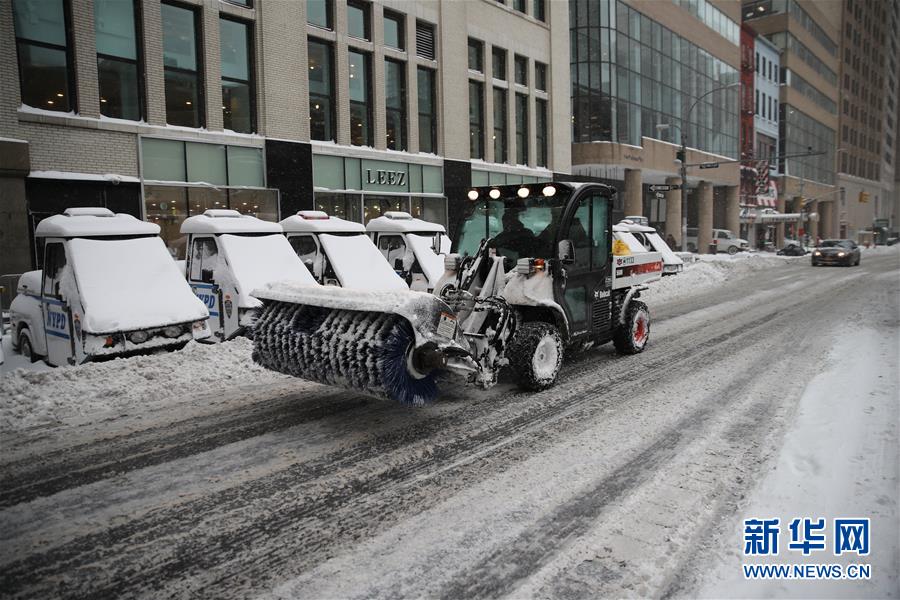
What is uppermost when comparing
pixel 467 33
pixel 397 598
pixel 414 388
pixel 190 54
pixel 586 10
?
pixel 586 10

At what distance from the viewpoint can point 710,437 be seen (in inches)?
226

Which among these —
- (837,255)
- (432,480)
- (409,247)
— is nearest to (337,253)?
(409,247)

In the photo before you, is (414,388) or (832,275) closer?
(414,388)

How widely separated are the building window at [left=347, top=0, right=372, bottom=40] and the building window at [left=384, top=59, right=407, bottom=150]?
4.16ft

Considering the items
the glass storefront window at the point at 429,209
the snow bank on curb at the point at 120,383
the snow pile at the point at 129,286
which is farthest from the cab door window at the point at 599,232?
the glass storefront window at the point at 429,209

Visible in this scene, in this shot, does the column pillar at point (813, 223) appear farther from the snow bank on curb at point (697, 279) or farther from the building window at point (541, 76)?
the building window at point (541, 76)

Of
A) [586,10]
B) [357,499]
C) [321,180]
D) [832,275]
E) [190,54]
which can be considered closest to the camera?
[357,499]

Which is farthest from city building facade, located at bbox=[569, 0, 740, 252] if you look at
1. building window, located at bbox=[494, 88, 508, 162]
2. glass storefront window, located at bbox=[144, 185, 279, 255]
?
glass storefront window, located at bbox=[144, 185, 279, 255]

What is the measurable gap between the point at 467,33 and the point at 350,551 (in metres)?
25.9

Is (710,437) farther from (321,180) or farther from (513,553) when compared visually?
(321,180)

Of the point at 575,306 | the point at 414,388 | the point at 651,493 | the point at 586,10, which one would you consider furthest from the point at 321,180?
the point at 586,10

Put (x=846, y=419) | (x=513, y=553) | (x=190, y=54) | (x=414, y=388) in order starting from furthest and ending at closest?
1. (x=190, y=54)
2. (x=846, y=419)
3. (x=414, y=388)
4. (x=513, y=553)

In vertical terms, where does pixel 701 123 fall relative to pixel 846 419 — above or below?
above

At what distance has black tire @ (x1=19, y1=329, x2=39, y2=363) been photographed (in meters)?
9.20
